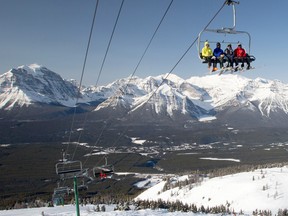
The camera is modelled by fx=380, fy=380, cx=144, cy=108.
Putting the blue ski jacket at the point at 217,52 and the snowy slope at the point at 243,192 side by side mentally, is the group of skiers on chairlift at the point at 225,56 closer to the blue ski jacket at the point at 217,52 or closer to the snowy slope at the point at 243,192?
the blue ski jacket at the point at 217,52

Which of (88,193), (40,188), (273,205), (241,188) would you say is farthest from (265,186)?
(40,188)

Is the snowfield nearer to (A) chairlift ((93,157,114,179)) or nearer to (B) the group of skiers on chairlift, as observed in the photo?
(A) chairlift ((93,157,114,179))

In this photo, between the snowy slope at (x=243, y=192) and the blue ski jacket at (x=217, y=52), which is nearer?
the blue ski jacket at (x=217, y=52)

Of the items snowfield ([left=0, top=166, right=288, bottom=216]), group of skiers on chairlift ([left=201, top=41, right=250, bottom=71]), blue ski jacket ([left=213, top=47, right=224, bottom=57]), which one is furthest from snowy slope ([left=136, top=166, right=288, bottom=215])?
blue ski jacket ([left=213, top=47, right=224, bottom=57])

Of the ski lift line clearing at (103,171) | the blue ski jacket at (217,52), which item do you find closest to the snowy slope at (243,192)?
the ski lift line clearing at (103,171)

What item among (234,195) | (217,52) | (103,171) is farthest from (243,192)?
(217,52)

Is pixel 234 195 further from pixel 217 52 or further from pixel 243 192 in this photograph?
pixel 217 52

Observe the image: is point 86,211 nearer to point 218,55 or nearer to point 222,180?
point 218,55

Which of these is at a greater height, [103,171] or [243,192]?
[103,171]
